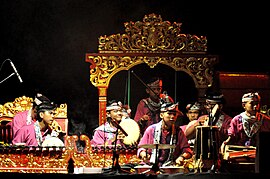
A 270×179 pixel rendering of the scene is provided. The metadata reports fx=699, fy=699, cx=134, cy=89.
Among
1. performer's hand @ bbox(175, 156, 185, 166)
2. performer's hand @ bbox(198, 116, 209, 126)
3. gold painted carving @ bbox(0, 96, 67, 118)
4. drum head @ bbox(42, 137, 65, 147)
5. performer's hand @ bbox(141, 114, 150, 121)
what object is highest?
gold painted carving @ bbox(0, 96, 67, 118)

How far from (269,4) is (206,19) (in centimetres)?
100

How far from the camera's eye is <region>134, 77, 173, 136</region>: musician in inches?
377

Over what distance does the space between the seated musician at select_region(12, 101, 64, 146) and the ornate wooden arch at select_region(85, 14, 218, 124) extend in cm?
100

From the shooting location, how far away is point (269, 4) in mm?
10719

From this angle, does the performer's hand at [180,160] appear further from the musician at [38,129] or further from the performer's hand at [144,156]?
the musician at [38,129]

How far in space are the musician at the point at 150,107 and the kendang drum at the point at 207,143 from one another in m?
2.63

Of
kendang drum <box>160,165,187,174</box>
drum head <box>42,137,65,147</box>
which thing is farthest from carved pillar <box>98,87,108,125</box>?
kendang drum <box>160,165,187,174</box>

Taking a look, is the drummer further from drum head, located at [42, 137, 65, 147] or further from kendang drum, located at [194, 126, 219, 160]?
kendang drum, located at [194, 126, 219, 160]

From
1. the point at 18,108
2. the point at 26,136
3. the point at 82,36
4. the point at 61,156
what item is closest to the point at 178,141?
the point at 61,156

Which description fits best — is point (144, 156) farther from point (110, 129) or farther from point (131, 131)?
point (110, 129)

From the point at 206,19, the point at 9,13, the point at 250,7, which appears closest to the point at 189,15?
the point at 206,19

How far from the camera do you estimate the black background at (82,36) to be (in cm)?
1063

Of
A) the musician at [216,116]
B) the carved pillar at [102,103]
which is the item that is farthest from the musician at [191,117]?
the carved pillar at [102,103]

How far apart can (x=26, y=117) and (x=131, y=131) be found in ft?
4.76
